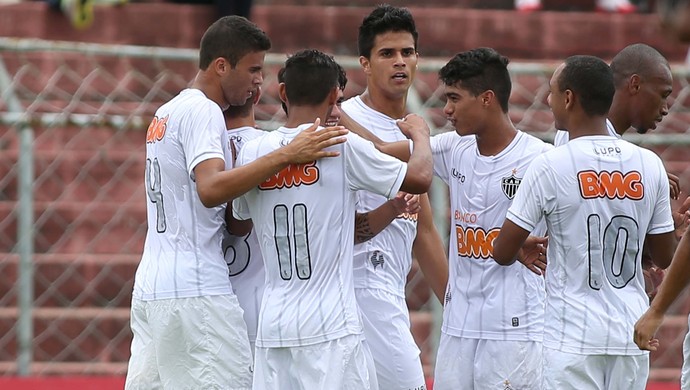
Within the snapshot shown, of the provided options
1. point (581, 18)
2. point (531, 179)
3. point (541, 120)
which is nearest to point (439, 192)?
point (541, 120)

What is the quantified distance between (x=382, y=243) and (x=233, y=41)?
115 centimetres

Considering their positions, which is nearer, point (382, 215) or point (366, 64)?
point (382, 215)

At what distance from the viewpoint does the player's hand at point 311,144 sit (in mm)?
5023

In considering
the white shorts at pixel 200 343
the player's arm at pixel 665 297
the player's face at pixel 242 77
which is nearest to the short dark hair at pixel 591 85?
the player's arm at pixel 665 297

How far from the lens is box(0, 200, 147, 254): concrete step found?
915cm

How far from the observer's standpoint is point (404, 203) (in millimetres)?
5426

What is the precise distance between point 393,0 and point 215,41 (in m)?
6.29

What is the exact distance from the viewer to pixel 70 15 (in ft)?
33.9

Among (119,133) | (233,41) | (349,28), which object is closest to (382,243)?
(233,41)

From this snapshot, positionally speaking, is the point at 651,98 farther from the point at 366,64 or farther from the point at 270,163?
the point at 270,163

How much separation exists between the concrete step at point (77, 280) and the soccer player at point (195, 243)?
3552 mm

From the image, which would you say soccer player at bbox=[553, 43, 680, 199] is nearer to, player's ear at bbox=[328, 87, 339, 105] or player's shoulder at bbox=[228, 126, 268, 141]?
player's ear at bbox=[328, 87, 339, 105]

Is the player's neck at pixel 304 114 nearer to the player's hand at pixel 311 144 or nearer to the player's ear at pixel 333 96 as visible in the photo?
the player's ear at pixel 333 96

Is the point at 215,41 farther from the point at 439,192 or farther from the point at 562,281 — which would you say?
the point at 439,192
